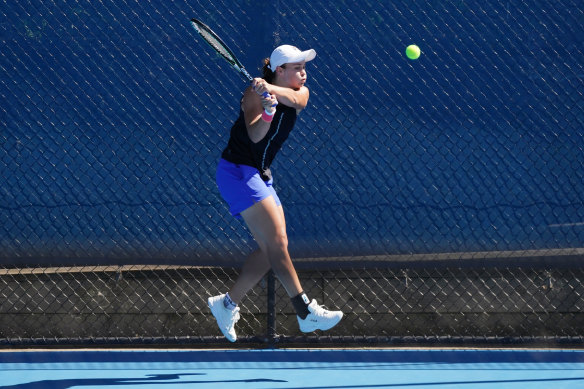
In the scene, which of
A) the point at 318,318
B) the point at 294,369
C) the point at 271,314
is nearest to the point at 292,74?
the point at 318,318

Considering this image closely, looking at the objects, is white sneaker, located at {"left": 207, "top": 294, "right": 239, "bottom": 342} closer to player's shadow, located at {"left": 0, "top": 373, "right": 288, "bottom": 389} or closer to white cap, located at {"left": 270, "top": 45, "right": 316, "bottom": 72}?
player's shadow, located at {"left": 0, "top": 373, "right": 288, "bottom": 389}

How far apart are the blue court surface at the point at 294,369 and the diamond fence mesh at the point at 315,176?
0.41 meters

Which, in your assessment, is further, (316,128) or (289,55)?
(316,128)

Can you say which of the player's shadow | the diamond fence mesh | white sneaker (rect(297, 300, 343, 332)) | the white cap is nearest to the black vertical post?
the diamond fence mesh

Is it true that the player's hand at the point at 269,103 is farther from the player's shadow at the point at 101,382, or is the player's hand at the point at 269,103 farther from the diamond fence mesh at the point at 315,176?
the player's shadow at the point at 101,382

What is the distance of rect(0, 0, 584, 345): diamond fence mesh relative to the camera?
5.38 meters

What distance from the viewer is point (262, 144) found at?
429cm

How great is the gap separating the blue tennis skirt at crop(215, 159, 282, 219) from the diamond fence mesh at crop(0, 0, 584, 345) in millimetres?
885

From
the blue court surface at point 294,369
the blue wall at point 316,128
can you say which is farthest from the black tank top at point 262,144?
the blue wall at point 316,128

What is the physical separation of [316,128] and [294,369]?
6.14 ft

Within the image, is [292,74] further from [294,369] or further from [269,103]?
[294,369]

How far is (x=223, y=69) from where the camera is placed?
5.85m

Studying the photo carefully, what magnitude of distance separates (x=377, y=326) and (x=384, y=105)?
1494mm

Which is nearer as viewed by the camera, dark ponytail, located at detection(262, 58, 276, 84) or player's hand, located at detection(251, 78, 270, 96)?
player's hand, located at detection(251, 78, 270, 96)
